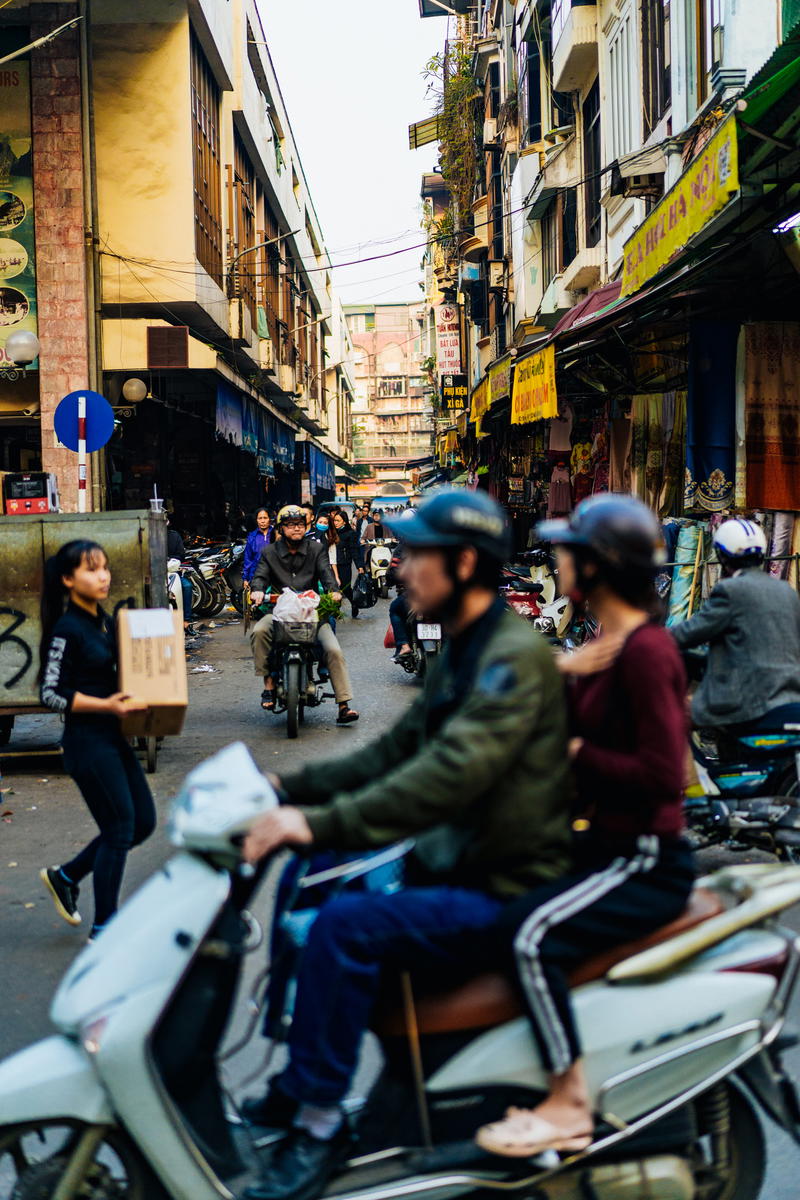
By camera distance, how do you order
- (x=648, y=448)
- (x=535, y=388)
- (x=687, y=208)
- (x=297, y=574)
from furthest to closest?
(x=535, y=388), (x=648, y=448), (x=297, y=574), (x=687, y=208)

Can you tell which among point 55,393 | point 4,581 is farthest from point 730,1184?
point 55,393

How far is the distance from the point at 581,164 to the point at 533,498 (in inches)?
212

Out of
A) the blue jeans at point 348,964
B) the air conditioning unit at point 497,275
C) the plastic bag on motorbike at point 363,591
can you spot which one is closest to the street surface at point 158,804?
the blue jeans at point 348,964

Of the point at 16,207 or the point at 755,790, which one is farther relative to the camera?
the point at 16,207

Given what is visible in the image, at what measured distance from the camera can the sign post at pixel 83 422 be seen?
11.2m

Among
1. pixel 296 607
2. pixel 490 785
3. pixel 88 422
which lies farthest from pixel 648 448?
pixel 490 785

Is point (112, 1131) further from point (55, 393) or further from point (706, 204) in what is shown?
point (55, 393)

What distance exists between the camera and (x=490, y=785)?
2535 mm

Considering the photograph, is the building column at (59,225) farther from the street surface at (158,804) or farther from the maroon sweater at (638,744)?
the maroon sweater at (638,744)

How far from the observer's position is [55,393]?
1691 centimetres

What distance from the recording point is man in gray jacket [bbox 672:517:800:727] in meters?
5.42

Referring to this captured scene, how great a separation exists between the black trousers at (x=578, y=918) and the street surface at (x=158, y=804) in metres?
1.01

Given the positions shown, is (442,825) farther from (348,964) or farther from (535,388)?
(535,388)

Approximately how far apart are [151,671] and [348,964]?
227 centimetres
